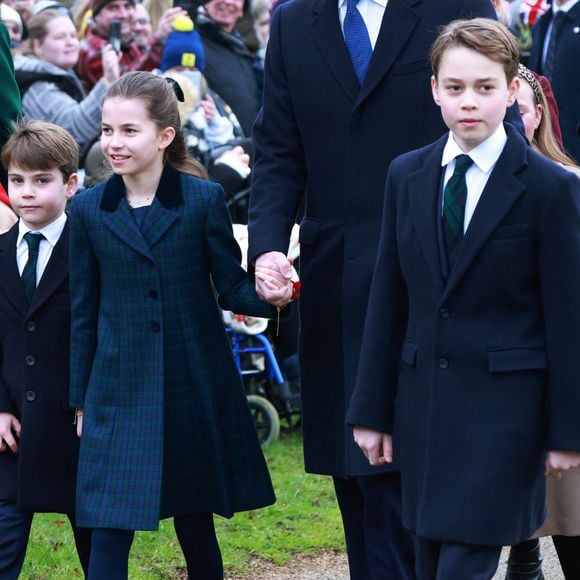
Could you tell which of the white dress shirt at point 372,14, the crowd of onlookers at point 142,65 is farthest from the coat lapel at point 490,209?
the crowd of onlookers at point 142,65

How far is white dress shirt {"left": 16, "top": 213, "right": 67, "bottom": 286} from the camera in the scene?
173 inches

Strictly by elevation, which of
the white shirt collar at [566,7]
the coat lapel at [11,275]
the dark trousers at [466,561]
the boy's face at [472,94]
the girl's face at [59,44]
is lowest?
the dark trousers at [466,561]

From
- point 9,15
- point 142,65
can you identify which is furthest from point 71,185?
point 142,65

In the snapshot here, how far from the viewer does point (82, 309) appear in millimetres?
4211

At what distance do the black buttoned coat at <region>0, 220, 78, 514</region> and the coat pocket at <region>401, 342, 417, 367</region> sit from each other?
46.3 inches

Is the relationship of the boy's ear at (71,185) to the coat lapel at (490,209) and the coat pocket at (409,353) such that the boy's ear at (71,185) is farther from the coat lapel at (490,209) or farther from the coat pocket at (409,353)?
the coat lapel at (490,209)

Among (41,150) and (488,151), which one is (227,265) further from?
(488,151)

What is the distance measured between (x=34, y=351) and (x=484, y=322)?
1.51 meters

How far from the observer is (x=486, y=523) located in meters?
3.46

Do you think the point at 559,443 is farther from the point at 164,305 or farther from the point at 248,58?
the point at 248,58

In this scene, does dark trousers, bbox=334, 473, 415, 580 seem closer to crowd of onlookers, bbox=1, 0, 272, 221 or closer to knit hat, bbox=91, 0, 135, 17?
crowd of onlookers, bbox=1, 0, 272, 221

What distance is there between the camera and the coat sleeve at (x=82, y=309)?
4203 mm

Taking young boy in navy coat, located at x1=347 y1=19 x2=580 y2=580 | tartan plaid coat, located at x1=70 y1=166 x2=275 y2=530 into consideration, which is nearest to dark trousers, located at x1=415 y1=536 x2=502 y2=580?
young boy in navy coat, located at x1=347 y1=19 x2=580 y2=580

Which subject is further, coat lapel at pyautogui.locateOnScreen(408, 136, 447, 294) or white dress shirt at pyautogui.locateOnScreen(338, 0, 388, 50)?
white dress shirt at pyautogui.locateOnScreen(338, 0, 388, 50)
